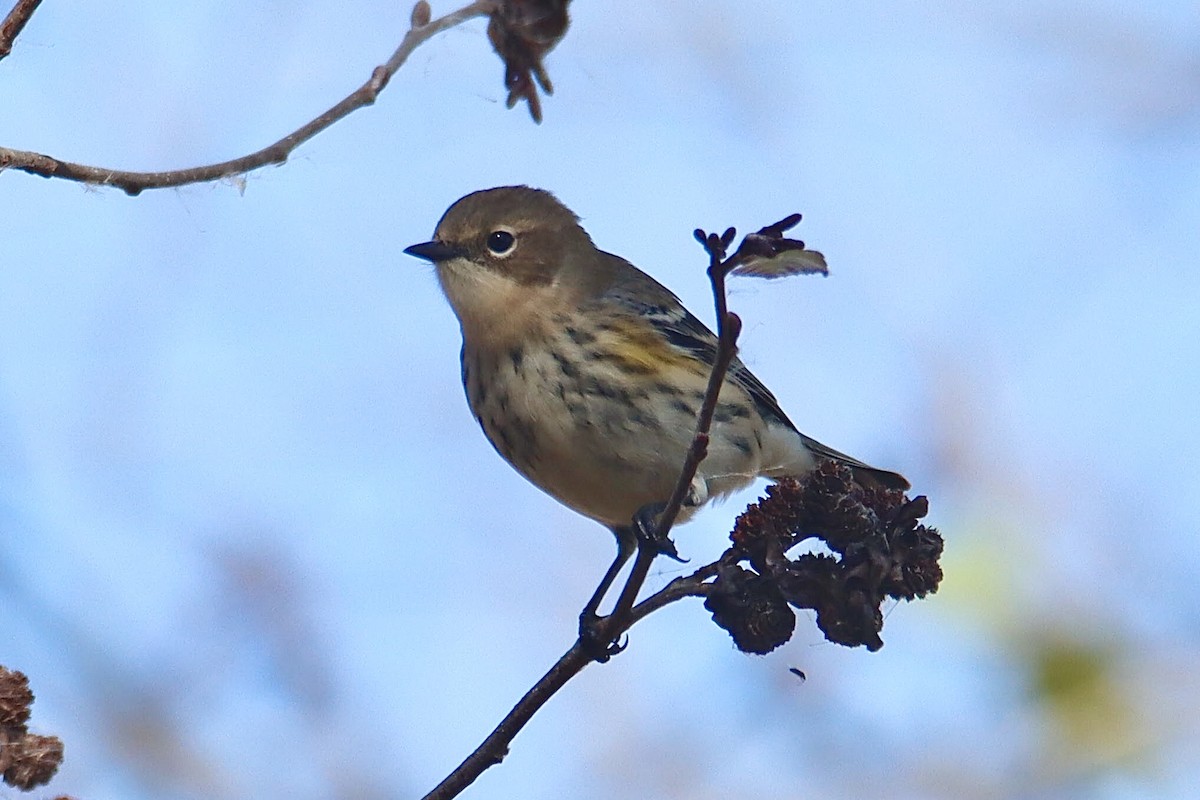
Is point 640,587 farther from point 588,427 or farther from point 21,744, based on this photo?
point 588,427

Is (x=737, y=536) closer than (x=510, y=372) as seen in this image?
Yes

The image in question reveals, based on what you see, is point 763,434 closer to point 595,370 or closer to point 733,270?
point 595,370

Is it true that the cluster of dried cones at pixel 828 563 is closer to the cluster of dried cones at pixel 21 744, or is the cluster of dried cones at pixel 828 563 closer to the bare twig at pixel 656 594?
the bare twig at pixel 656 594

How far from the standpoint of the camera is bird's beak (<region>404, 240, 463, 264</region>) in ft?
16.4

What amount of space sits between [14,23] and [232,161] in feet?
1.10

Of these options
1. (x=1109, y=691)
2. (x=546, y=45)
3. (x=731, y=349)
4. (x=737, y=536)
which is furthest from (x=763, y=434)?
(x=546, y=45)

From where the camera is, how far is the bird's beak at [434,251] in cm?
500

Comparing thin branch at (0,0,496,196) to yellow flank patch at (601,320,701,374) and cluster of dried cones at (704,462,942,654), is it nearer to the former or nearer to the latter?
cluster of dried cones at (704,462,942,654)

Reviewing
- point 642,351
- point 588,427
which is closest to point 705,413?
point 588,427

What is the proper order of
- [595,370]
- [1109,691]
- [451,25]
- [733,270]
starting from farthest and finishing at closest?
[1109,691]
[595,370]
[733,270]
[451,25]

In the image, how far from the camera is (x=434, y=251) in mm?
5031

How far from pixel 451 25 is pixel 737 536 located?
55.5 inches

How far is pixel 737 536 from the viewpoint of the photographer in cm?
307

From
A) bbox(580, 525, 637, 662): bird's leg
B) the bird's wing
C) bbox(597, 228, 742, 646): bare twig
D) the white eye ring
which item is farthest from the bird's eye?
bbox(597, 228, 742, 646): bare twig
